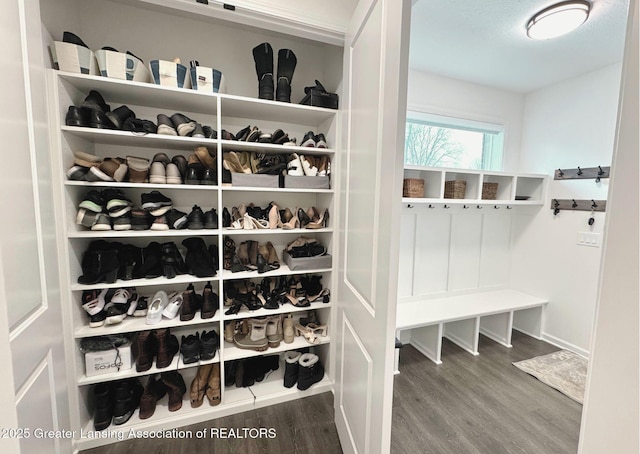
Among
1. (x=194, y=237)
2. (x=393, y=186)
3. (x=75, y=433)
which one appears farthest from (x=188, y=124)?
(x=75, y=433)

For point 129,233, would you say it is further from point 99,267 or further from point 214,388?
point 214,388

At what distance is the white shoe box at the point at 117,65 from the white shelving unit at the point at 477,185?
1.83 m

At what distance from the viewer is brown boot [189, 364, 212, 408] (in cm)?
164

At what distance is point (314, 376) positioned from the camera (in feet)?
6.03

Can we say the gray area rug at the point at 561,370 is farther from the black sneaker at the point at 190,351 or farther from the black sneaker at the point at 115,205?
the black sneaker at the point at 115,205

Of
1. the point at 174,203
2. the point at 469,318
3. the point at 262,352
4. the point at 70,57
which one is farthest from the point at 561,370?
the point at 70,57

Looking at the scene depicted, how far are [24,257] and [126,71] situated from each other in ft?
3.26

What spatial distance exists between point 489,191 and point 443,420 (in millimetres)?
1944

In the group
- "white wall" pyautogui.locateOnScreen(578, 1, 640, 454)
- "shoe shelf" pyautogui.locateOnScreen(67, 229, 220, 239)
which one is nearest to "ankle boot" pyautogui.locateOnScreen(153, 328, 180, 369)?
"shoe shelf" pyautogui.locateOnScreen(67, 229, 220, 239)

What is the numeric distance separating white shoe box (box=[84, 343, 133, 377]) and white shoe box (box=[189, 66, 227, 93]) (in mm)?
1531

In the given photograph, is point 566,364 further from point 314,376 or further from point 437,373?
point 314,376

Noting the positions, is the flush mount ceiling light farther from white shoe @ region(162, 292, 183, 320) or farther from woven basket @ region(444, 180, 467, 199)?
white shoe @ region(162, 292, 183, 320)

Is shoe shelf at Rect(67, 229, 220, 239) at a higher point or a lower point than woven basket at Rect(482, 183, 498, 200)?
lower

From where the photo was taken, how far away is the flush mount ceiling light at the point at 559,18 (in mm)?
1490
